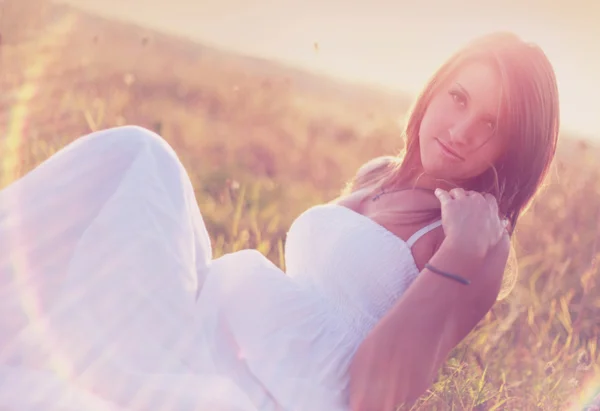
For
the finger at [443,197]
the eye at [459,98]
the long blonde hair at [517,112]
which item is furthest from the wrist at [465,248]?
the eye at [459,98]

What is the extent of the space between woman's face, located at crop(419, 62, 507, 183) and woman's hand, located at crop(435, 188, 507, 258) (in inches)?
3.9

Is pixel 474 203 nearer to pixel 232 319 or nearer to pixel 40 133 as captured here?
pixel 232 319

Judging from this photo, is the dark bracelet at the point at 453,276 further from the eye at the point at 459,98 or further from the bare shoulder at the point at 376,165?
the bare shoulder at the point at 376,165

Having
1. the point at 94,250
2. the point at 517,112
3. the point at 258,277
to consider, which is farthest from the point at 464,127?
the point at 94,250

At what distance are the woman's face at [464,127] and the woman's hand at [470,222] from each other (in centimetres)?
10

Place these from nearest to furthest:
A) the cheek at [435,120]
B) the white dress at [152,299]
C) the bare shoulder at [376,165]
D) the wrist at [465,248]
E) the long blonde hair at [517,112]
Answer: the white dress at [152,299] → the wrist at [465,248] → the long blonde hair at [517,112] → the cheek at [435,120] → the bare shoulder at [376,165]

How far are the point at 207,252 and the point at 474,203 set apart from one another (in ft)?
2.27

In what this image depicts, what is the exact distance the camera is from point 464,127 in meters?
1.63

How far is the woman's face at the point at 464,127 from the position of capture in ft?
5.34

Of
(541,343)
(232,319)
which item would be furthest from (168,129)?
(232,319)

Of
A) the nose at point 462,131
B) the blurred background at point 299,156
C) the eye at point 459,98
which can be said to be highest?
the eye at point 459,98

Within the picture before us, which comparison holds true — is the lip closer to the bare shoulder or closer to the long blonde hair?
the long blonde hair

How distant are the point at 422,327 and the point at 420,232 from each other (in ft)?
1.01

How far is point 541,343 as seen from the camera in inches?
106
